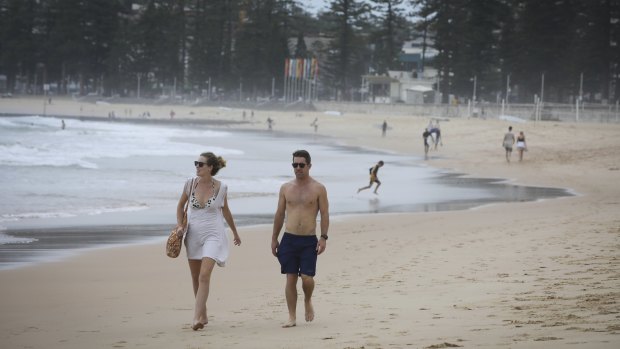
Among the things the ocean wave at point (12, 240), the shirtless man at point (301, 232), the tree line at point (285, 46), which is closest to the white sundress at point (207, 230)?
the shirtless man at point (301, 232)

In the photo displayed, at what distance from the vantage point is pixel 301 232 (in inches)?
267

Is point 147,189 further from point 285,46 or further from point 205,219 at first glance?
point 285,46

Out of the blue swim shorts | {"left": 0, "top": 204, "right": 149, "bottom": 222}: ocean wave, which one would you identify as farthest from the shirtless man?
{"left": 0, "top": 204, "right": 149, "bottom": 222}: ocean wave

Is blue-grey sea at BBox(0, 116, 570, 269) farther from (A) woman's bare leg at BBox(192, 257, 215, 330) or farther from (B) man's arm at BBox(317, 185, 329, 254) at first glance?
(B) man's arm at BBox(317, 185, 329, 254)

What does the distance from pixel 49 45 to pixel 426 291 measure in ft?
360

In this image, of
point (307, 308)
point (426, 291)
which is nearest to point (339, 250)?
point (426, 291)

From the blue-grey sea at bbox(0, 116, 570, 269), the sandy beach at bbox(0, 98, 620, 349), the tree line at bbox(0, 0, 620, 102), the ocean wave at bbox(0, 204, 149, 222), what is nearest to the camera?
the sandy beach at bbox(0, 98, 620, 349)

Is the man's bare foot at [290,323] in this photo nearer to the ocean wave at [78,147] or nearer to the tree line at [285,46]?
the ocean wave at [78,147]

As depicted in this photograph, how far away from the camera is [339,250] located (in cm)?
1195

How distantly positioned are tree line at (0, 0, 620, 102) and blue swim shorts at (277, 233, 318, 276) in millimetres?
59487

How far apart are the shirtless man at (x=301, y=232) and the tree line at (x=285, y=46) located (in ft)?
195

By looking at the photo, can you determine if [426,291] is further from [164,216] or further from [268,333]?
[164,216]

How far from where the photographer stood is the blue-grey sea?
14102 mm

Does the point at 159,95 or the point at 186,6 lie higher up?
the point at 186,6
